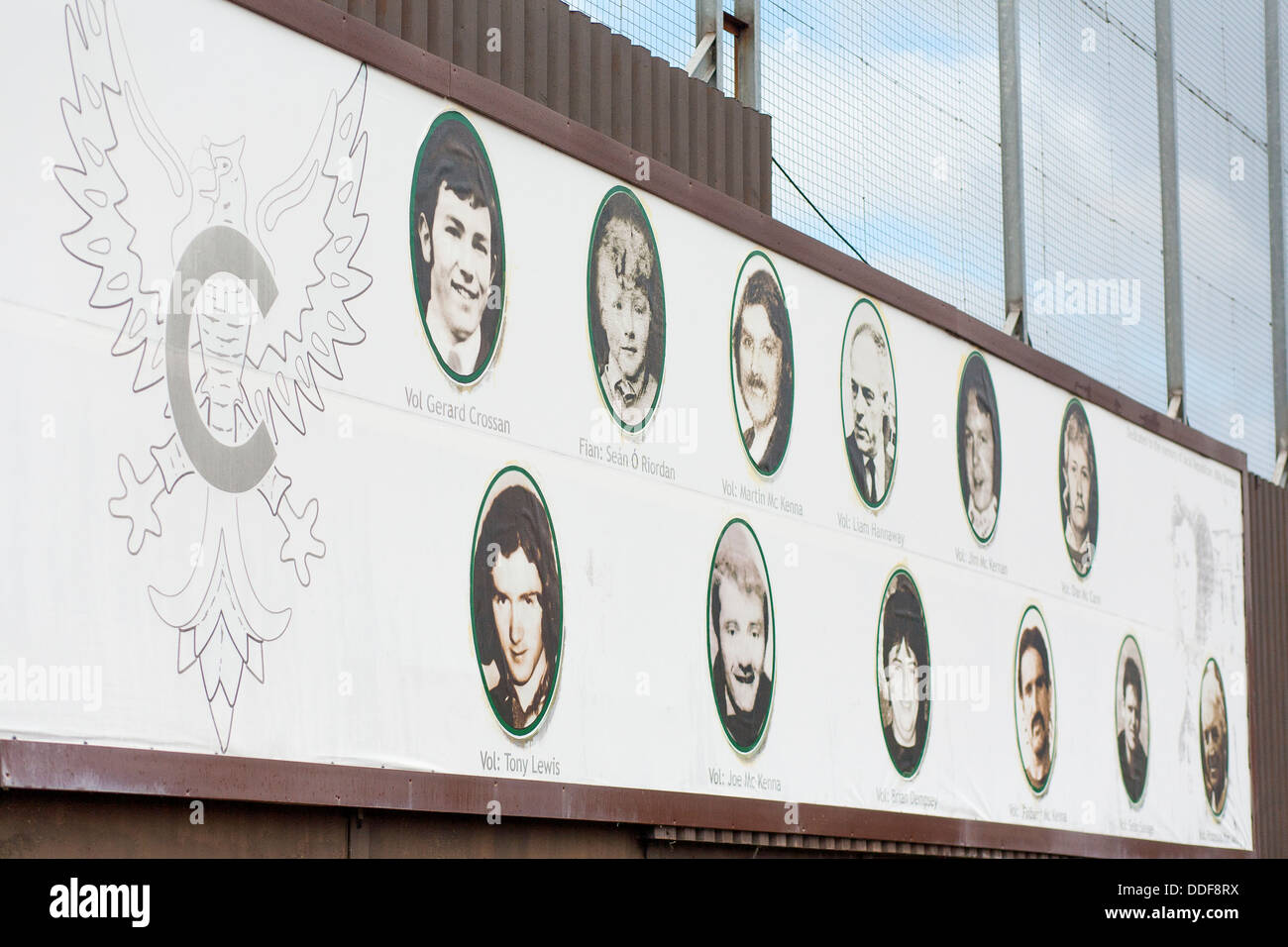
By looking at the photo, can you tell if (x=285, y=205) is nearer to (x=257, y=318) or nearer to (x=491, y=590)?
(x=257, y=318)

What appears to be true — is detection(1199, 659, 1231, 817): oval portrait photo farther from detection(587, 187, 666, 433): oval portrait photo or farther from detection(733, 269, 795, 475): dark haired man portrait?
detection(587, 187, 666, 433): oval portrait photo

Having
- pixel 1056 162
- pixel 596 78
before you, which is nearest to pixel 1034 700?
pixel 1056 162

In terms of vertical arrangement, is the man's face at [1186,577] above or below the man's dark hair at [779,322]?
below

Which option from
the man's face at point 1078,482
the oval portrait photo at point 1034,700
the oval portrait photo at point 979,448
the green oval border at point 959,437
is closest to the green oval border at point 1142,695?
the man's face at point 1078,482

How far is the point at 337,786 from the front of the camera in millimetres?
5773

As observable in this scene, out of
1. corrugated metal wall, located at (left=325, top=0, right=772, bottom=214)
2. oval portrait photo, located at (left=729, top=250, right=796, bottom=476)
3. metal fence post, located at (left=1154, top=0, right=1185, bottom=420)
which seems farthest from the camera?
metal fence post, located at (left=1154, top=0, right=1185, bottom=420)

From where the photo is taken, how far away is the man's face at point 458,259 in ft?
21.1

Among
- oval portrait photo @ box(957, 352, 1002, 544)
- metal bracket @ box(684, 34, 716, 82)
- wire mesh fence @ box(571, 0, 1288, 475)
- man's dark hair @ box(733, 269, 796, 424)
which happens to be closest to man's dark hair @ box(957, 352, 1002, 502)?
oval portrait photo @ box(957, 352, 1002, 544)

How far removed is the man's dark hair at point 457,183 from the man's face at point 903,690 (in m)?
3.36

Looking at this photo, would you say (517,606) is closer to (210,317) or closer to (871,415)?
(210,317)

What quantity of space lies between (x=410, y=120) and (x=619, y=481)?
66.0 inches

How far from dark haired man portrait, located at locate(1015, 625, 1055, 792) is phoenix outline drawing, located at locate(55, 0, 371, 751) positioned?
5661 millimetres

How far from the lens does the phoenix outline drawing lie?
17.0 feet

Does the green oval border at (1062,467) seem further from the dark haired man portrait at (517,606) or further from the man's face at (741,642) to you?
the dark haired man portrait at (517,606)
